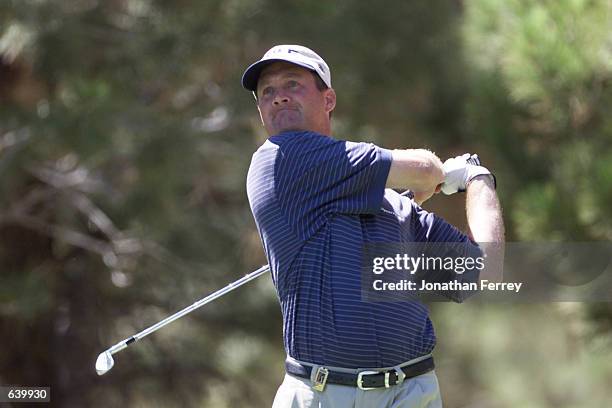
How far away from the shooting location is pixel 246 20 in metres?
7.24

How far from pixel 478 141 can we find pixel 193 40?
196 cm

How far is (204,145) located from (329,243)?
5375 mm

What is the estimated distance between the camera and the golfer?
8.45ft

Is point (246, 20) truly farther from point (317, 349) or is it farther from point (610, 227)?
point (317, 349)

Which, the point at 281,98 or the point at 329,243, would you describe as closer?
the point at 329,243

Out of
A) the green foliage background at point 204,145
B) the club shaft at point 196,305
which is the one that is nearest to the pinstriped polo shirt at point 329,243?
the club shaft at point 196,305

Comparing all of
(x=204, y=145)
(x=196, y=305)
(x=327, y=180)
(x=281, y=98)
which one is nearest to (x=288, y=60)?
(x=281, y=98)

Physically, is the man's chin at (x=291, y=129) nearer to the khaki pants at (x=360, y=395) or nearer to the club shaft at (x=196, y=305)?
the club shaft at (x=196, y=305)

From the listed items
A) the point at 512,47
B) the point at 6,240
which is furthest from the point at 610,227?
the point at 6,240

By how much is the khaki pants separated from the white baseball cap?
0.75 meters

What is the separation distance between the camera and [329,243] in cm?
259

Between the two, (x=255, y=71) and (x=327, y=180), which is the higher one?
(x=255, y=71)

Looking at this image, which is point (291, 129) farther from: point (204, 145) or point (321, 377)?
point (204, 145)

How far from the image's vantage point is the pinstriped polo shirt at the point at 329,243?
101 inches
